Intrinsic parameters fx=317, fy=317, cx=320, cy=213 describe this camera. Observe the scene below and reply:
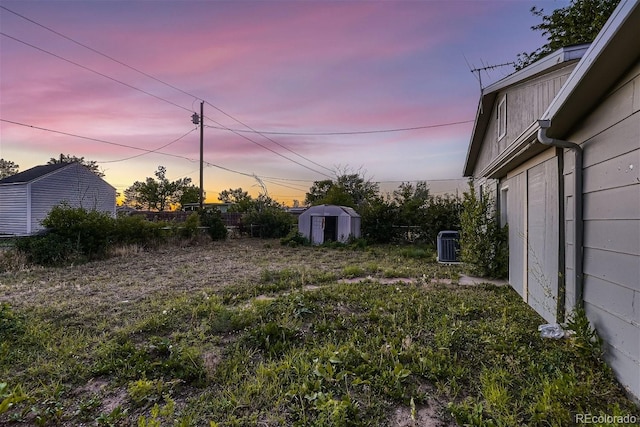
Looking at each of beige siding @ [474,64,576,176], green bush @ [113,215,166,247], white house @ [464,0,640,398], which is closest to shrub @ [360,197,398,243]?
beige siding @ [474,64,576,176]

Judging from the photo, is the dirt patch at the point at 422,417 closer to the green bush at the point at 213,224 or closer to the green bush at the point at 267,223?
the green bush at the point at 213,224

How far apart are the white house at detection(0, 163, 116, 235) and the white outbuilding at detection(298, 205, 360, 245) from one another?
30.8ft

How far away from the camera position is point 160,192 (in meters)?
33.5

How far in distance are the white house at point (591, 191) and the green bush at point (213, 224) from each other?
11767 millimetres

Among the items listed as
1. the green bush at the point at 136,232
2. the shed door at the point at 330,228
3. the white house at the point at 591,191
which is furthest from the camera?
the shed door at the point at 330,228

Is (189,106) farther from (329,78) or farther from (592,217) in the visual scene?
(592,217)

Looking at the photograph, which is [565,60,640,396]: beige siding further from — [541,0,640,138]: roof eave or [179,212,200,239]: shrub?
[179,212,200,239]: shrub

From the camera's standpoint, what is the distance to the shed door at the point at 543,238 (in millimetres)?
3422

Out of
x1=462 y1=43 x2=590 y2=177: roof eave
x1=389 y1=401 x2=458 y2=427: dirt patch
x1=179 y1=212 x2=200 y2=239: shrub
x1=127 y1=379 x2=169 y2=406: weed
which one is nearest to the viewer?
x1=389 y1=401 x2=458 y2=427: dirt patch

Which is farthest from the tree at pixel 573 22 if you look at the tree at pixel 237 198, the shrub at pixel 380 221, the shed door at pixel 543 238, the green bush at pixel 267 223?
the tree at pixel 237 198

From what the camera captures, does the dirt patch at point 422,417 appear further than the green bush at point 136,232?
No

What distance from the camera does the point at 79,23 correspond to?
754 cm

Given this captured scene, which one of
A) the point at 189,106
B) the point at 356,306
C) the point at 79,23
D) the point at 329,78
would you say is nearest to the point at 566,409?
the point at 356,306

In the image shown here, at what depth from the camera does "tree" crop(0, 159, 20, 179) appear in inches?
1172
